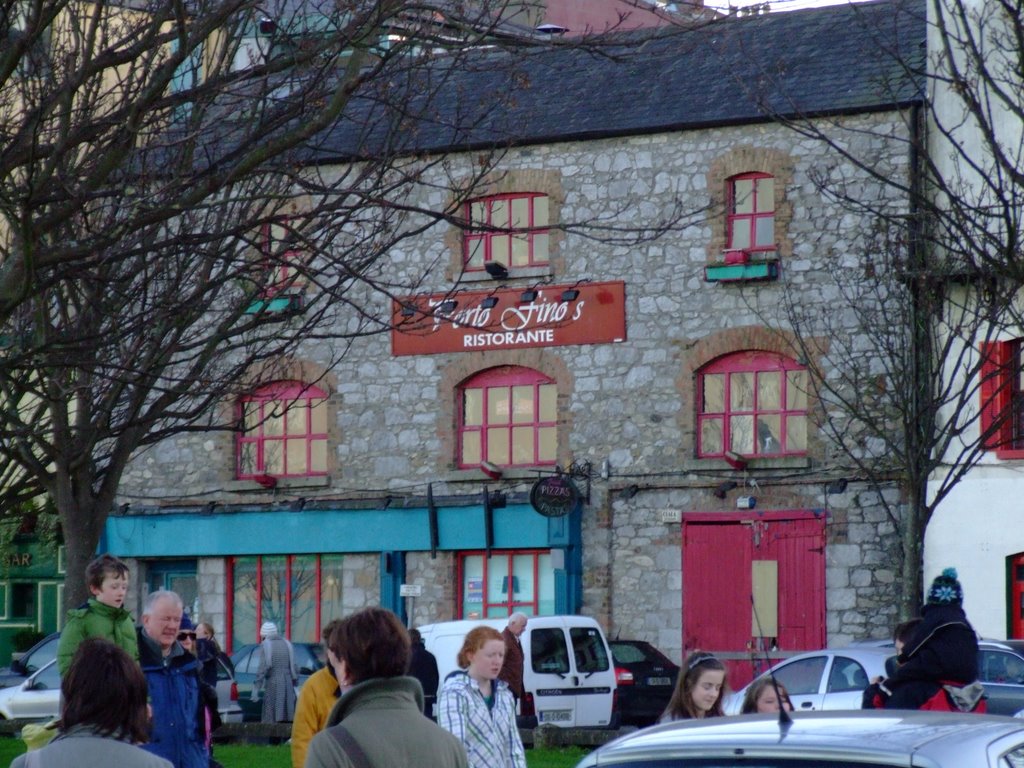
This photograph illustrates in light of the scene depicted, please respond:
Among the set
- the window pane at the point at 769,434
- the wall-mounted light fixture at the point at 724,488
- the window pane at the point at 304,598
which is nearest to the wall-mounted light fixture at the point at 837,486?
the window pane at the point at 769,434

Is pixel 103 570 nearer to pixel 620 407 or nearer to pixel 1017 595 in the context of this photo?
pixel 1017 595

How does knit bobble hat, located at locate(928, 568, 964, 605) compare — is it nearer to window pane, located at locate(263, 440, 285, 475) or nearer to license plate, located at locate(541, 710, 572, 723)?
license plate, located at locate(541, 710, 572, 723)

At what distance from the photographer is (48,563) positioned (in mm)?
32562

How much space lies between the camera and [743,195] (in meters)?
25.3

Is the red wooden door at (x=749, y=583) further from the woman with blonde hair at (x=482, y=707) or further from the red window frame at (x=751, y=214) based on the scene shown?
the woman with blonde hair at (x=482, y=707)

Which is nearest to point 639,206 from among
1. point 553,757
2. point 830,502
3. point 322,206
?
point 830,502

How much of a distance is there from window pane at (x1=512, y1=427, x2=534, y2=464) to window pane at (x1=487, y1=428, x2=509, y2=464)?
130 mm

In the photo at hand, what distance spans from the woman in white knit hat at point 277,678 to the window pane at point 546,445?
6980mm

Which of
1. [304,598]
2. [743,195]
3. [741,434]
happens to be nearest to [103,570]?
[741,434]

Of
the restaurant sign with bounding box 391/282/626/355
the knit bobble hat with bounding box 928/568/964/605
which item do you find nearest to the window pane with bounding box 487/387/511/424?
the restaurant sign with bounding box 391/282/626/355

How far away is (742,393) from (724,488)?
1421 mm

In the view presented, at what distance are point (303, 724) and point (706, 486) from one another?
59.8 ft

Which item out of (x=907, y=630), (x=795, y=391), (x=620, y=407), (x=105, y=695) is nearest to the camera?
(x=105, y=695)

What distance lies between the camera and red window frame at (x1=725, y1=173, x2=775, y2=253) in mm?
25031
